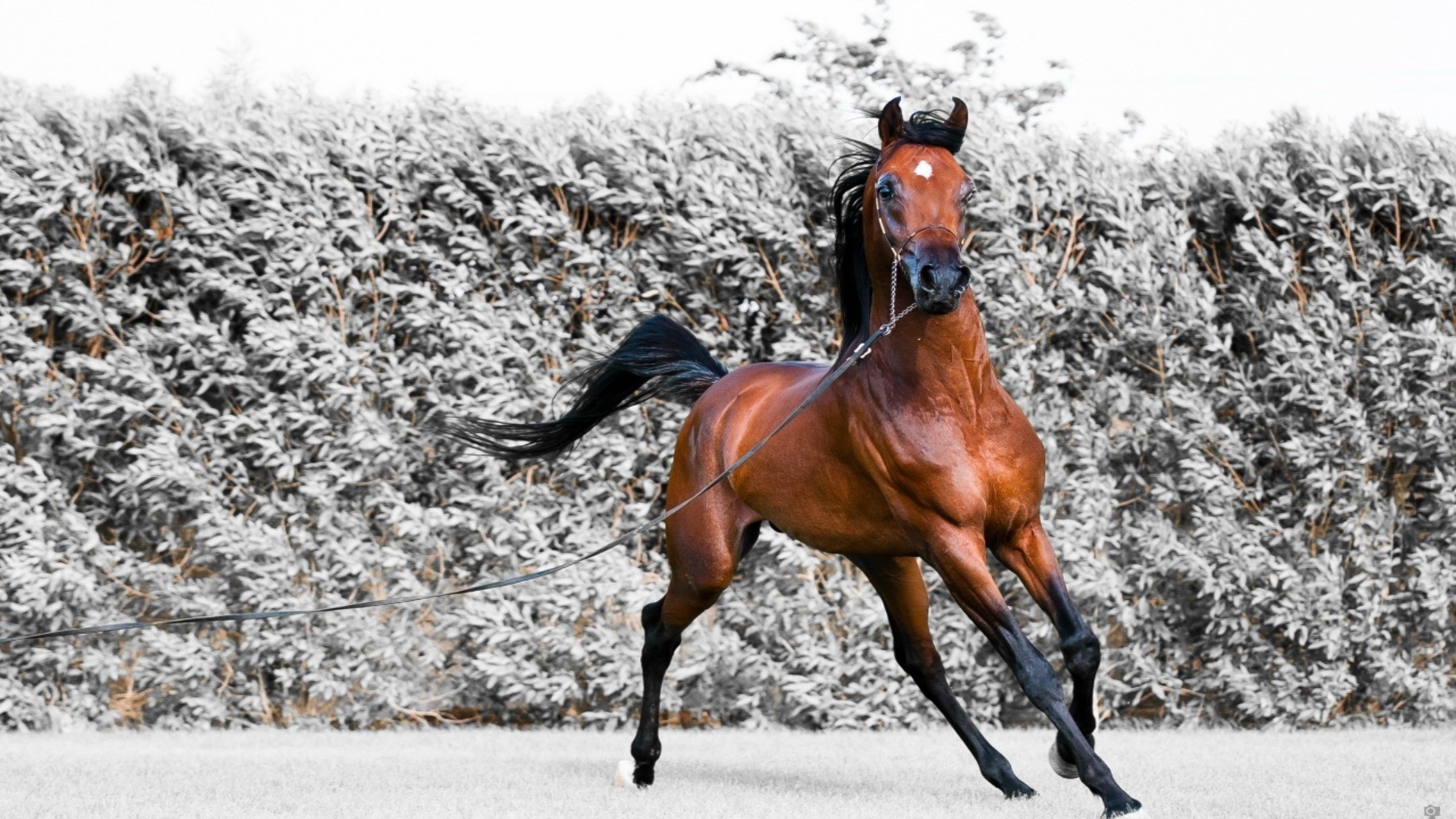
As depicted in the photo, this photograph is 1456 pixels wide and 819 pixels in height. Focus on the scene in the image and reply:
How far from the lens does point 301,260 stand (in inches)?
265

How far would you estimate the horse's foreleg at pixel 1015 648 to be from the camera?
3896mm

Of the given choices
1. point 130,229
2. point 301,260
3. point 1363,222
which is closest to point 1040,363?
point 1363,222

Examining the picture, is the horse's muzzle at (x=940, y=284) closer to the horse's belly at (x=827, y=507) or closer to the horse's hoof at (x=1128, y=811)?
the horse's belly at (x=827, y=507)

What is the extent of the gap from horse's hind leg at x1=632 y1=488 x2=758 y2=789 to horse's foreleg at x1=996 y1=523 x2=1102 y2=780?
3.73 feet

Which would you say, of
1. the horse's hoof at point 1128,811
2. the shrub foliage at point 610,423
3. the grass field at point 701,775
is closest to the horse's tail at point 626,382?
the shrub foliage at point 610,423

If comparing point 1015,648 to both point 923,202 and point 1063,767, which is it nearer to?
point 1063,767

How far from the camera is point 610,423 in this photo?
22.6 feet

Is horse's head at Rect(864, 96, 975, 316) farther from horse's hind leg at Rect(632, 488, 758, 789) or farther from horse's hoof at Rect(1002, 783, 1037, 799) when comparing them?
horse's hoof at Rect(1002, 783, 1037, 799)

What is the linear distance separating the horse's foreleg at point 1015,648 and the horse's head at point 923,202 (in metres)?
0.70

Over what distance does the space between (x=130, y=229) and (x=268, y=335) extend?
33.2 inches

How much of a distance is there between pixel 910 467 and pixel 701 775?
1833 mm

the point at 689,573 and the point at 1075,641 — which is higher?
the point at 689,573

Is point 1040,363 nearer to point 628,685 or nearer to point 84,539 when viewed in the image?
point 628,685

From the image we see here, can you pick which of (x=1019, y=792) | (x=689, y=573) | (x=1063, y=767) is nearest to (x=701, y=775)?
(x=689, y=573)
